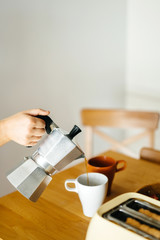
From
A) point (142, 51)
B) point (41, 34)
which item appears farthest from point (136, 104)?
point (41, 34)

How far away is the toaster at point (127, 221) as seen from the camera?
0.58 meters

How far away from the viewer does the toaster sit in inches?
22.6

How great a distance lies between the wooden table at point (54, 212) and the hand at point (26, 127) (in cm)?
20

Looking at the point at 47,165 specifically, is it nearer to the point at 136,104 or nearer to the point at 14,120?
the point at 14,120

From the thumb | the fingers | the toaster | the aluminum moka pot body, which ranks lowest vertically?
the toaster

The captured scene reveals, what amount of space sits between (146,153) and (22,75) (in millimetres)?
896

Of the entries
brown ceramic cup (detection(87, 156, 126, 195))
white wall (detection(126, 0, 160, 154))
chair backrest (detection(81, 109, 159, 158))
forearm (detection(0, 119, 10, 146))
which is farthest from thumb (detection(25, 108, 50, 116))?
white wall (detection(126, 0, 160, 154))

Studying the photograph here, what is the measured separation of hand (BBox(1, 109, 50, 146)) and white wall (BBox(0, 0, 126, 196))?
799 millimetres

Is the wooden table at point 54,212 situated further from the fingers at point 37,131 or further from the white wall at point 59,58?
the white wall at point 59,58

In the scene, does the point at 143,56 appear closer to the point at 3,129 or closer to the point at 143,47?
the point at 143,47

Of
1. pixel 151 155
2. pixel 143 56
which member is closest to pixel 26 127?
pixel 151 155

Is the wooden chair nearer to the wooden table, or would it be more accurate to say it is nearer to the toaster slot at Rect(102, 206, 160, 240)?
the wooden table

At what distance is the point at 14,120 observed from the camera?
32.9 inches

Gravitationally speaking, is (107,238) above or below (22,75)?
below
